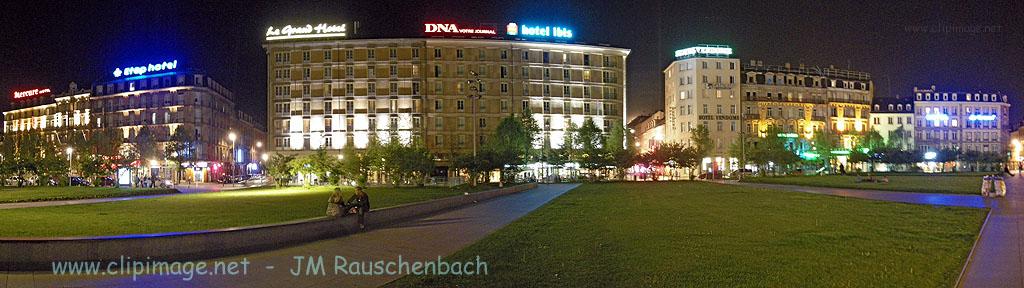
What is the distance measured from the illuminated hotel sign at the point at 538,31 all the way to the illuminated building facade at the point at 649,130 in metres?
25.2

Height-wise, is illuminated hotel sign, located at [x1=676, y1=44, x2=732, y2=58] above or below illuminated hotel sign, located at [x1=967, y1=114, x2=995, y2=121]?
above

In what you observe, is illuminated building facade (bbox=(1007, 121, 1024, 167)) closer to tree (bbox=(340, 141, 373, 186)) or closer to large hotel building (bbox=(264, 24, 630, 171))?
large hotel building (bbox=(264, 24, 630, 171))

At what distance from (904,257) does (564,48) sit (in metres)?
96.8

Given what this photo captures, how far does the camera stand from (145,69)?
390ft

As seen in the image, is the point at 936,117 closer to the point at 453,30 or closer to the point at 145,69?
the point at 453,30

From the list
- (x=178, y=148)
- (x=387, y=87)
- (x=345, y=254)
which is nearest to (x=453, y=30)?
(x=387, y=87)

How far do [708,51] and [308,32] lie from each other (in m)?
66.6

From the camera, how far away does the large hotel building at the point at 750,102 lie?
11562 cm

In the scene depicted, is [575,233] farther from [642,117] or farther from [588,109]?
[642,117]

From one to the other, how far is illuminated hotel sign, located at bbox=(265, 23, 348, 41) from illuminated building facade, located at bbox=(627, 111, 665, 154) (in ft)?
A: 180

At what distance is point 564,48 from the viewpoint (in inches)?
4252

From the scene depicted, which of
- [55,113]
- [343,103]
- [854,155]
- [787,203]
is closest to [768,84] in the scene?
[854,155]

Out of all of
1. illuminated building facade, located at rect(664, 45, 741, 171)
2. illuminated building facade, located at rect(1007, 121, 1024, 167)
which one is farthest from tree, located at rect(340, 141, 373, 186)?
illuminated building facade, located at rect(1007, 121, 1024, 167)

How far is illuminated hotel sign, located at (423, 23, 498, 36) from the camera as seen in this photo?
103 metres
